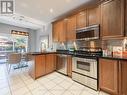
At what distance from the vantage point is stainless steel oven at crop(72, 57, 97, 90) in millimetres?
2758

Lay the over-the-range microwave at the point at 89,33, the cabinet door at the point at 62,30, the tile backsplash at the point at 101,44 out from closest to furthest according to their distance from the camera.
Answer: the tile backsplash at the point at 101,44 → the over-the-range microwave at the point at 89,33 → the cabinet door at the point at 62,30

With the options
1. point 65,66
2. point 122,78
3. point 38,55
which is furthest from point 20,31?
point 122,78

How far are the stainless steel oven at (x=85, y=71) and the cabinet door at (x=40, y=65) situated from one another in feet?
4.00

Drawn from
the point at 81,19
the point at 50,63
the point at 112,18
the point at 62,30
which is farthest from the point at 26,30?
the point at 112,18

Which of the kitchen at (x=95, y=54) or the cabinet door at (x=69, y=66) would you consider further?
the cabinet door at (x=69, y=66)

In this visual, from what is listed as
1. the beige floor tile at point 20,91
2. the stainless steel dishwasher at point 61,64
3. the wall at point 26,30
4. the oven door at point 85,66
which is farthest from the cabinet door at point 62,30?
the wall at point 26,30

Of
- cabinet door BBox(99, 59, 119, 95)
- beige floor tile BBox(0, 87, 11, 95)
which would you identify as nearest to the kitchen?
cabinet door BBox(99, 59, 119, 95)

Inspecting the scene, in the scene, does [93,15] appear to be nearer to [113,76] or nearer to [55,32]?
[113,76]

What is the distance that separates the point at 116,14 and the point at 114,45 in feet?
3.01

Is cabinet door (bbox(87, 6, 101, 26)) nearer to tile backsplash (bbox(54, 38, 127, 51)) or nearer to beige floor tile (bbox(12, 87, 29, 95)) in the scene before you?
tile backsplash (bbox(54, 38, 127, 51))

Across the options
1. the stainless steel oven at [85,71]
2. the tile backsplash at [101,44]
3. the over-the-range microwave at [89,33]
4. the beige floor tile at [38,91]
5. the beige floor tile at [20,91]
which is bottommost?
the beige floor tile at [38,91]

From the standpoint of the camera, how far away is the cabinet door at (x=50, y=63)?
4.15 m

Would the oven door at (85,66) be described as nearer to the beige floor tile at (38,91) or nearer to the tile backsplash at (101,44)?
the tile backsplash at (101,44)

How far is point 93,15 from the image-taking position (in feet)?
10.6
